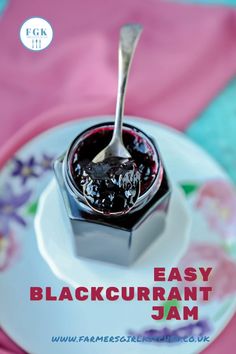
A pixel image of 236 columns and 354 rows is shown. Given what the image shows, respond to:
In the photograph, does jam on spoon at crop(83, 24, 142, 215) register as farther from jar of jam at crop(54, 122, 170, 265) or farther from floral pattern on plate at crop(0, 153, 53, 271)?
floral pattern on plate at crop(0, 153, 53, 271)

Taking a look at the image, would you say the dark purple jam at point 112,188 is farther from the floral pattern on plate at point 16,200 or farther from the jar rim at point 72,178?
the floral pattern on plate at point 16,200

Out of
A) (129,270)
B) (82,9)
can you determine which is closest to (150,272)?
(129,270)

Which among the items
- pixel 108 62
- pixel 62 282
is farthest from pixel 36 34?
pixel 62 282

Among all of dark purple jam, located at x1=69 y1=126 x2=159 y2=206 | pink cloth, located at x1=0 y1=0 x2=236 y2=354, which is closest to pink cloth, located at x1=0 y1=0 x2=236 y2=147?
pink cloth, located at x1=0 y1=0 x2=236 y2=354

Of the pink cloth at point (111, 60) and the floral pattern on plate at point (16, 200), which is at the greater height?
the pink cloth at point (111, 60)

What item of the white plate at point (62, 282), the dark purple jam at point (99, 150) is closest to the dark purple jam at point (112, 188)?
the dark purple jam at point (99, 150)

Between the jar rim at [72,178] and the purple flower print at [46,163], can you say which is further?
the purple flower print at [46,163]

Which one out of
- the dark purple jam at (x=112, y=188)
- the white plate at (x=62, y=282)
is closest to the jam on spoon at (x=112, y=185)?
the dark purple jam at (x=112, y=188)

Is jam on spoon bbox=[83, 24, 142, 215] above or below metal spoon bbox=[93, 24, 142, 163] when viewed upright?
below

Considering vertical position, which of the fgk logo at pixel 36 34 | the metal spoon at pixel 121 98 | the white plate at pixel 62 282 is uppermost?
the fgk logo at pixel 36 34
